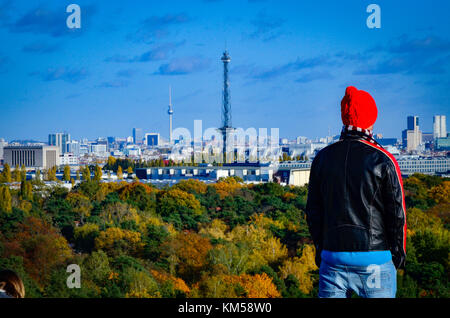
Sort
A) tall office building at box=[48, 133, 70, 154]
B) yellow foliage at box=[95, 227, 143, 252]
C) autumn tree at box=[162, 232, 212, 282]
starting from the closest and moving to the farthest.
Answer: autumn tree at box=[162, 232, 212, 282] < yellow foliage at box=[95, 227, 143, 252] < tall office building at box=[48, 133, 70, 154]

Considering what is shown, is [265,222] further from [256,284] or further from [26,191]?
[26,191]

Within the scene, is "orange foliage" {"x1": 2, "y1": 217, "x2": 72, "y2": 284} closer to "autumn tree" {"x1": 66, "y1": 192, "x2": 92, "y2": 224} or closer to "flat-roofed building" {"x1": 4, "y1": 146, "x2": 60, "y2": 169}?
"autumn tree" {"x1": 66, "y1": 192, "x2": 92, "y2": 224}

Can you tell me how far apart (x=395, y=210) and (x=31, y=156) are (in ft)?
223

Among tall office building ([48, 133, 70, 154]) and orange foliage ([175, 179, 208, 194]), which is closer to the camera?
orange foliage ([175, 179, 208, 194])

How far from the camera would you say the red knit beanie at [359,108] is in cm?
246

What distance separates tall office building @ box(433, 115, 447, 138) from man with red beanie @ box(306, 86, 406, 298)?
224ft

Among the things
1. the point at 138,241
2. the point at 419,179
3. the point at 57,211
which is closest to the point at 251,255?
the point at 138,241

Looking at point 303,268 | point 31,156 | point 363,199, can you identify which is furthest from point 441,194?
point 31,156

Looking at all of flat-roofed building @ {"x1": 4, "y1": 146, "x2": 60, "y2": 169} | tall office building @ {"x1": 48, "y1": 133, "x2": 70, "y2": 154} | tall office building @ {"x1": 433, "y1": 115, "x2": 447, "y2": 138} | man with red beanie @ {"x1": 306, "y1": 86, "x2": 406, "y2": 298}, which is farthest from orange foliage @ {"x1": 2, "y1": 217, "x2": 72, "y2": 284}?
tall office building @ {"x1": 48, "y1": 133, "x2": 70, "y2": 154}

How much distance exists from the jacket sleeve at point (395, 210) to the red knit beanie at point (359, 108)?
0.23 m

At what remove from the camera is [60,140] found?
92.1m

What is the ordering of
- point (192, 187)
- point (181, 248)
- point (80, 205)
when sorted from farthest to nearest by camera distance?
point (192, 187), point (80, 205), point (181, 248)

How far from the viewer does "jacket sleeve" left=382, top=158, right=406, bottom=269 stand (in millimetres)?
2316
